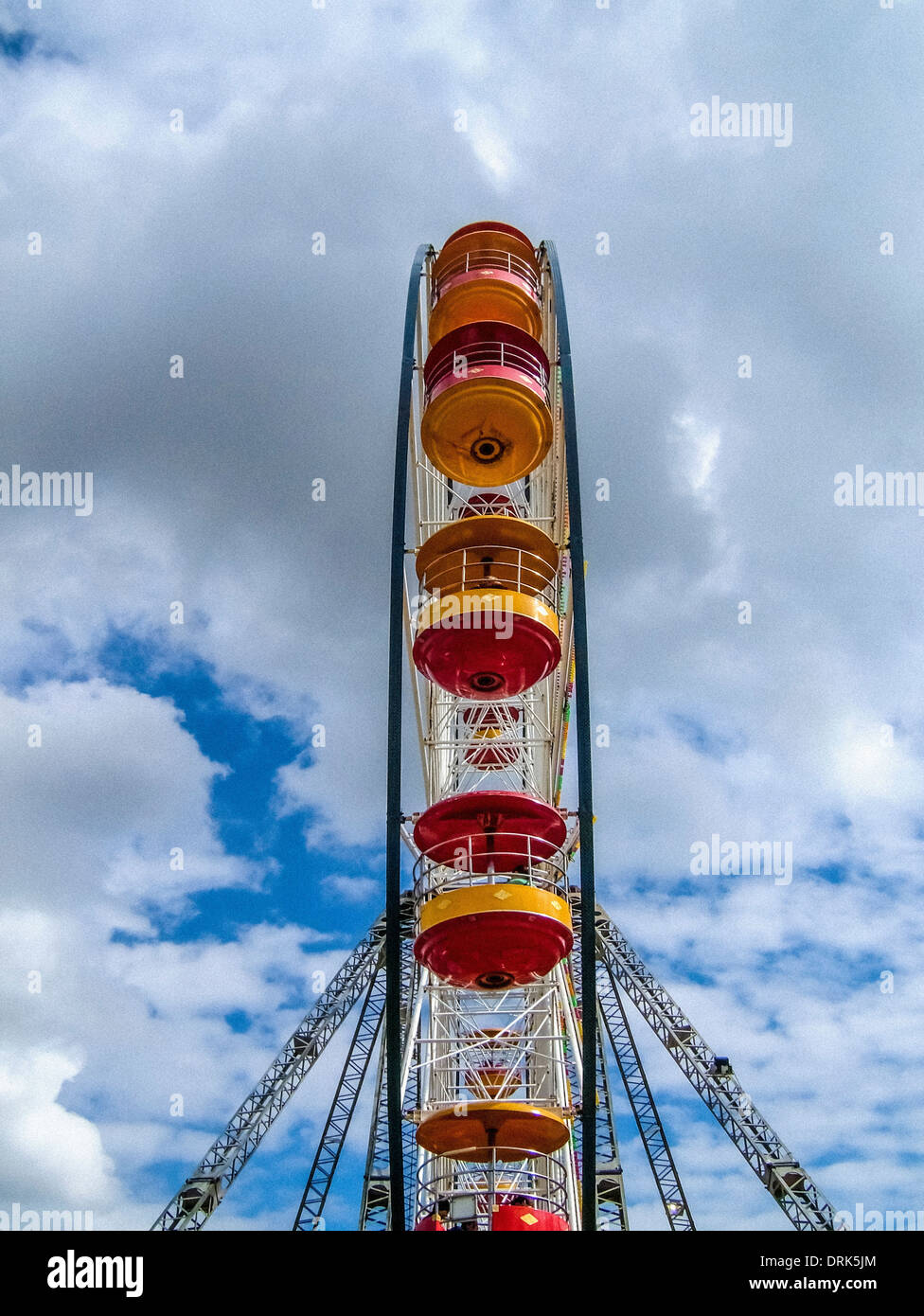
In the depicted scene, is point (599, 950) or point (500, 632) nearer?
point (500, 632)

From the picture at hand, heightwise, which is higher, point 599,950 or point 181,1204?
point 599,950

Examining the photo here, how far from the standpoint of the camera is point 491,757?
21.5 m

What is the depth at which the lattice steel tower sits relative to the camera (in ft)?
48.1

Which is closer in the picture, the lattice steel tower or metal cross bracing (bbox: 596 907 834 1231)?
the lattice steel tower

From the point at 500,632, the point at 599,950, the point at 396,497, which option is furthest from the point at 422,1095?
the point at 599,950

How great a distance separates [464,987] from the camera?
16.2m

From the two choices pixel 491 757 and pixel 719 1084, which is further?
pixel 719 1084

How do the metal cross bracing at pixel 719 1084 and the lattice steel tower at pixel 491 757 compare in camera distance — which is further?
the metal cross bracing at pixel 719 1084

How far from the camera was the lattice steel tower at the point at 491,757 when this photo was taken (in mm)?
14672
